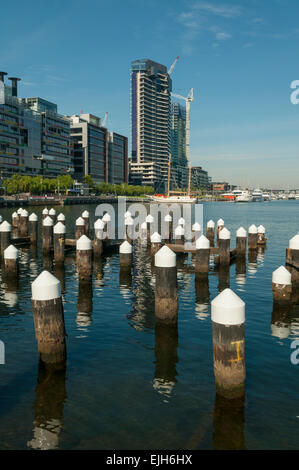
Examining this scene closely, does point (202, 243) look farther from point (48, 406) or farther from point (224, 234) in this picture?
point (48, 406)

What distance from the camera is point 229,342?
29.7ft

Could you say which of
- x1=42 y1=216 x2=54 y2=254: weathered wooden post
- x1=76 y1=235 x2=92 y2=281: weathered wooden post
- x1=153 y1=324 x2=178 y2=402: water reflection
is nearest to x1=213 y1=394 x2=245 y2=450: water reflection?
x1=153 y1=324 x2=178 y2=402: water reflection

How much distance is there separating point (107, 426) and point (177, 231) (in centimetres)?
2527

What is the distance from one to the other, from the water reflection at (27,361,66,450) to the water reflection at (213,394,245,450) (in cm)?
350

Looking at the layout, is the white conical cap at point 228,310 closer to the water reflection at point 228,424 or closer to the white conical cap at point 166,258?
the water reflection at point 228,424

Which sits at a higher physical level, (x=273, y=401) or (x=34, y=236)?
(x=34, y=236)

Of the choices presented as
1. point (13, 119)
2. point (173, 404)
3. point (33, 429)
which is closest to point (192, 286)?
point (173, 404)

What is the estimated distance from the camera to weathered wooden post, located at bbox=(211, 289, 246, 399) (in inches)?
351

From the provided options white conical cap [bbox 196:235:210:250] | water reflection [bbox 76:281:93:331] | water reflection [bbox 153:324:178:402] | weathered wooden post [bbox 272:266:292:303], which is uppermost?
white conical cap [bbox 196:235:210:250]

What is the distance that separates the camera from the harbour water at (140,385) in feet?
27.8

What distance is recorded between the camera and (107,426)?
346 inches

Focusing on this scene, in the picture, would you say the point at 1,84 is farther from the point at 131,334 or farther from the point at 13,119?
the point at 131,334

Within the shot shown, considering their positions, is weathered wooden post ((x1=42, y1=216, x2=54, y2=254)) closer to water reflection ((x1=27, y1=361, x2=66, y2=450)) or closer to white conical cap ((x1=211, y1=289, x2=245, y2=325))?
water reflection ((x1=27, y1=361, x2=66, y2=450))
